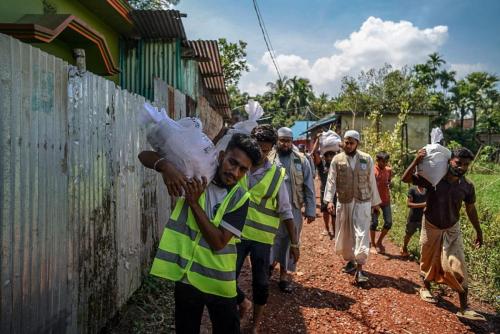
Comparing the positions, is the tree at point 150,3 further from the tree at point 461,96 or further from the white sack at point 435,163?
the tree at point 461,96

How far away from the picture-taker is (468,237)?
6.11m

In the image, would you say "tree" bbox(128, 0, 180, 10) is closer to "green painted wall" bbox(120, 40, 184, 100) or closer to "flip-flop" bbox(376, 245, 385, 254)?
"green painted wall" bbox(120, 40, 184, 100)

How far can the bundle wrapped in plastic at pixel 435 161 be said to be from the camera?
4.22m

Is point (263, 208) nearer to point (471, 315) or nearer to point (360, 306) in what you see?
point (360, 306)

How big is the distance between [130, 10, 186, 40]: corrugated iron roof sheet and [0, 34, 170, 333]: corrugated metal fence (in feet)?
11.0

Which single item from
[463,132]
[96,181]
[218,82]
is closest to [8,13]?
[96,181]

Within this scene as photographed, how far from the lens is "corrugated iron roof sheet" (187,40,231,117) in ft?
27.8

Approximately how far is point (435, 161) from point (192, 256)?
10.8 ft

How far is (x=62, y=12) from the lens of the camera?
5520 mm

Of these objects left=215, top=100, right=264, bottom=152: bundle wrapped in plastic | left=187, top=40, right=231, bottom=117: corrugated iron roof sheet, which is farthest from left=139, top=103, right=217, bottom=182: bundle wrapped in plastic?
left=187, top=40, right=231, bottom=117: corrugated iron roof sheet

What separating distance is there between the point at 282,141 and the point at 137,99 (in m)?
1.78

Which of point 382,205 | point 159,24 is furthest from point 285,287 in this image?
point 159,24

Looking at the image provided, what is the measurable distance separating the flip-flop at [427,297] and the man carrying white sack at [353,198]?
2.29ft

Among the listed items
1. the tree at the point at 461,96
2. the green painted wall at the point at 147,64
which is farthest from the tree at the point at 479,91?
the green painted wall at the point at 147,64
